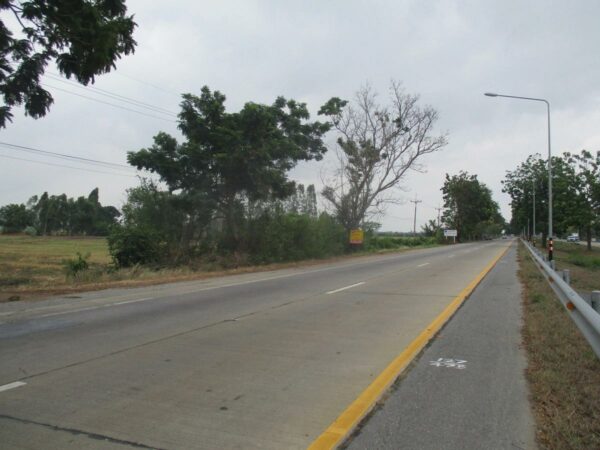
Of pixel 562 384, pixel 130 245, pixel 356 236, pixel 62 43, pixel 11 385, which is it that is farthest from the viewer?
pixel 356 236

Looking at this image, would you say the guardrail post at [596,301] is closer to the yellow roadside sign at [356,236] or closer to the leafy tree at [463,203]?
the yellow roadside sign at [356,236]

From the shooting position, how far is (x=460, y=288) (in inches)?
598

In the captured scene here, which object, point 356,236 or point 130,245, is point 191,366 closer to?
point 130,245

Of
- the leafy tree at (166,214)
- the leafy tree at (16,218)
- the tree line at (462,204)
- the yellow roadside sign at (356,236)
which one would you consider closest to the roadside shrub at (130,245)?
the leafy tree at (166,214)

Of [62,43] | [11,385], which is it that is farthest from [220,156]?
[11,385]

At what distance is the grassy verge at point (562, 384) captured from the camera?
13.4 feet

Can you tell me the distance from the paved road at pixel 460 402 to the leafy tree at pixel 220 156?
61.2 ft

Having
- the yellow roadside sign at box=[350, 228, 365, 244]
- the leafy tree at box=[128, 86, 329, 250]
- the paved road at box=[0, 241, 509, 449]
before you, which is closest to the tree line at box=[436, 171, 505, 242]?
the yellow roadside sign at box=[350, 228, 365, 244]

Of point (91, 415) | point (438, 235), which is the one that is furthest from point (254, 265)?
point (438, 235)

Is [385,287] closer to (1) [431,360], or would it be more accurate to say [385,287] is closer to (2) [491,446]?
(1) [431,360]

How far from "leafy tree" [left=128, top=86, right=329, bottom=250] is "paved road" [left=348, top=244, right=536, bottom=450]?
18.7 meters

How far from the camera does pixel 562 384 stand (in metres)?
5.36

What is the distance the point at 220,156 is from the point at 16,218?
124062 mm

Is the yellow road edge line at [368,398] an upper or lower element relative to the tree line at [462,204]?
lower
